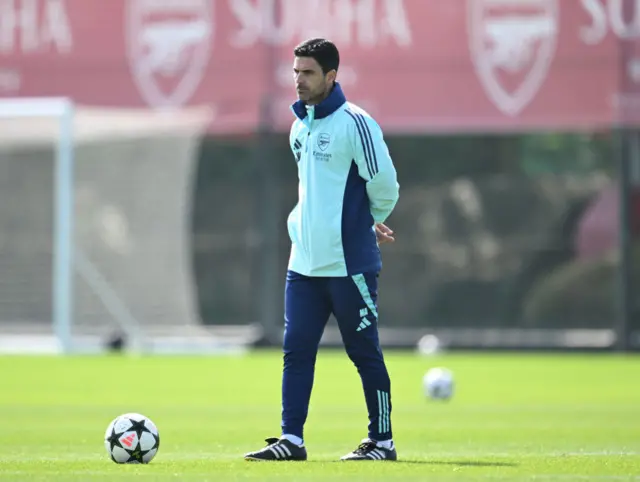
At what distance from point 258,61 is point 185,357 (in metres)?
3.94

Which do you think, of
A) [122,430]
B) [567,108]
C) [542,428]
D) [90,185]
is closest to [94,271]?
[90,185]

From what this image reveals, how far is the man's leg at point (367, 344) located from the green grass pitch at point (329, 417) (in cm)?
21

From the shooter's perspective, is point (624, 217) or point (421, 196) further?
point (421, 196)

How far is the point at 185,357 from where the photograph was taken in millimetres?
19484

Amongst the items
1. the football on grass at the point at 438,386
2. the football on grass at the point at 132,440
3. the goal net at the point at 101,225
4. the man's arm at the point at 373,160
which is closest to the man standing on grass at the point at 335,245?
the man's arm at the point at 373,160

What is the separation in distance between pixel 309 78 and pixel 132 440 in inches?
72.4

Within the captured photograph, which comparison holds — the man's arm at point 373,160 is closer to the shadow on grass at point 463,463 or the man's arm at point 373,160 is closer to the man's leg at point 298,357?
the man's leg at point 298,357

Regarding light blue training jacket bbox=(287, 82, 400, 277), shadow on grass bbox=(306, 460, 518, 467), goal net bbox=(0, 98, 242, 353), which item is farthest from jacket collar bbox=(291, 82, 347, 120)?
goal net bbox=(0, 98, 242, 353)

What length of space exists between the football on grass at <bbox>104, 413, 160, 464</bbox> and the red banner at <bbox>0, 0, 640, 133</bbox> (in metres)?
12.8

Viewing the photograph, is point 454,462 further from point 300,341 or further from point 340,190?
point 340,190

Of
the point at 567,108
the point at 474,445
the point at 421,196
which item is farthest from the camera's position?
the point at 421,196

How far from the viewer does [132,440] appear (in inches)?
271

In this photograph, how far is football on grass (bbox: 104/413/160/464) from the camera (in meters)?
6.87

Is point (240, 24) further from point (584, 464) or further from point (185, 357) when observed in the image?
point (584, 464)
